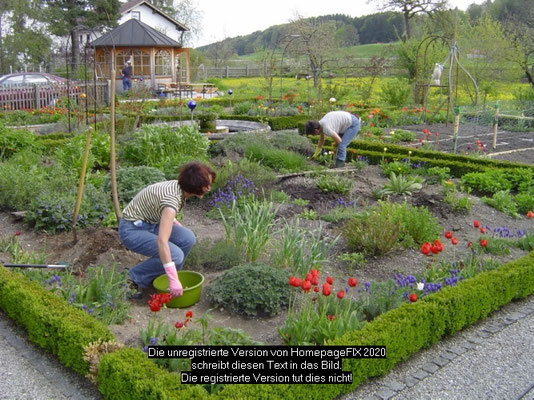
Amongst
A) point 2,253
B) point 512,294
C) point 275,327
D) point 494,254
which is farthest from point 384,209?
point 2,253

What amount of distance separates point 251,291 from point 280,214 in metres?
2.53

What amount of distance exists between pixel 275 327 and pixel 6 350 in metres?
1.78

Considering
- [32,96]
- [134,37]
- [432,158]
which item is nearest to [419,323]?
[432,158]

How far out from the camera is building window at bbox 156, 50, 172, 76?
28.1 m

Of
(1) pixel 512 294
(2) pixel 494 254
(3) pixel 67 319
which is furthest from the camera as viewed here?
(2) pixel 494 254

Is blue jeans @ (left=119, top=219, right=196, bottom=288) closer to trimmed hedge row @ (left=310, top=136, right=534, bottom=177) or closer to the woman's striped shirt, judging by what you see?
the woman's striped shirt

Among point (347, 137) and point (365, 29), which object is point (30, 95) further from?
point (365, 29)

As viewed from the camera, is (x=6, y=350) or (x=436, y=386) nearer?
(x=436, y=386)

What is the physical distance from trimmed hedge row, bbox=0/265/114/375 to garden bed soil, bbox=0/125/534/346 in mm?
289

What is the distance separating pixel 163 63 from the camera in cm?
2852

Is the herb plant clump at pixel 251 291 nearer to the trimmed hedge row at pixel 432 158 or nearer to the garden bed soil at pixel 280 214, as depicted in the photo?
the garden bed soil at pixel 280 214

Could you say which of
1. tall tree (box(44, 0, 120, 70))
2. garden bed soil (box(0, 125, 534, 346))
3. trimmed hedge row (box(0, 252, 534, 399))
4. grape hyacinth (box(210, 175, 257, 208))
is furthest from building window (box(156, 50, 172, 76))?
trimmed hedge row (box(0, 252, 534, 399))

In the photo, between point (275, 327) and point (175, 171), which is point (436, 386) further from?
point (175, 171)

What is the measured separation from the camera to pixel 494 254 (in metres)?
5.38
